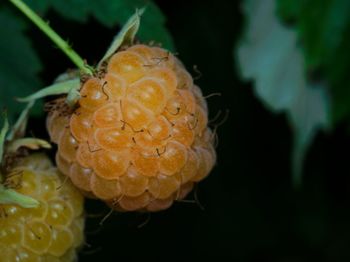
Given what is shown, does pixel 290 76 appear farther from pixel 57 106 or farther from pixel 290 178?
pixel 57 106

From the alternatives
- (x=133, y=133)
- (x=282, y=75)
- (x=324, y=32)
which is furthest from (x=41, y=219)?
(x=282, y=75)

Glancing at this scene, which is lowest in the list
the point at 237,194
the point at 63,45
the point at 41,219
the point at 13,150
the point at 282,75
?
the point at 237,194

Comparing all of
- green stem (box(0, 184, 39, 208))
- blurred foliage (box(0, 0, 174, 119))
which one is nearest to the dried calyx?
green stem (box(0, 184, 39, 208))

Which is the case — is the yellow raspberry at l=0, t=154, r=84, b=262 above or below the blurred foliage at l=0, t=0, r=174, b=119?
below

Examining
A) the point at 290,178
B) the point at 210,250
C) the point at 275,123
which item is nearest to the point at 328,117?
the point at 275,123

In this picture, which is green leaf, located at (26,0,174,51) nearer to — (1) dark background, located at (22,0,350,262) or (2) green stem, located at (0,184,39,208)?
(2) green stem, located at (0,184,39,208)

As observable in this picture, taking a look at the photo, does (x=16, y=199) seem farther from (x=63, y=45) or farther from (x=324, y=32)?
(x=324, y=32)
